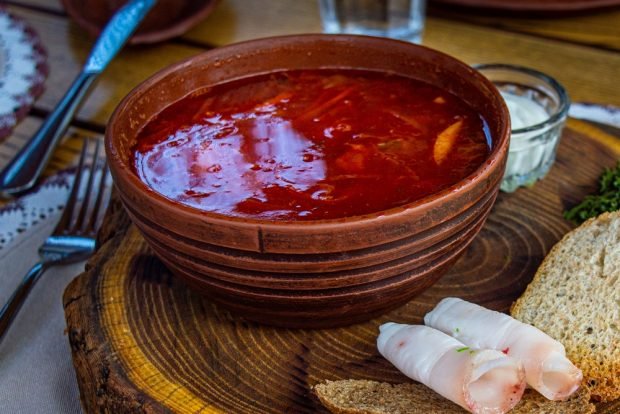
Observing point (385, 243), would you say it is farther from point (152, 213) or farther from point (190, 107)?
point (190, 107)

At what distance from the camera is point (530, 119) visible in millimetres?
2291

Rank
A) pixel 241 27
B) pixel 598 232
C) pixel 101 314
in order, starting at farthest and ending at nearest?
pixel 241 27 → pixel 598 232 → pixel 101 314

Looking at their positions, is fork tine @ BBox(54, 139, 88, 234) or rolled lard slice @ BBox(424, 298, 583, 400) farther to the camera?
fork tine @ BBox(54, 139, 88, 234)

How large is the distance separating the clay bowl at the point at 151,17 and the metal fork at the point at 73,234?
1141 mm

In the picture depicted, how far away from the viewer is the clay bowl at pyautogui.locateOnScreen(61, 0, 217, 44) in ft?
11.0

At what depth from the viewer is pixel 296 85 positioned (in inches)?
79.4

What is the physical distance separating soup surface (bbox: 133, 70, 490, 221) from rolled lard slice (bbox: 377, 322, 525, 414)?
0.30 metres

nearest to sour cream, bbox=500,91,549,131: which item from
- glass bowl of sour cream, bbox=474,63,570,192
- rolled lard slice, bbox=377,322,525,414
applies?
glass bowl of sour cream, bbox=474,63,570,192

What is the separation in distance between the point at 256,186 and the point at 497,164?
49cm

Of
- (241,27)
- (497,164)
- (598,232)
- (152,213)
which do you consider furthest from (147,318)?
(241,27)

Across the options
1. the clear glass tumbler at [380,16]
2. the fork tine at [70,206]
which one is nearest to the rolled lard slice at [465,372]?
the fork tine at [70,206]

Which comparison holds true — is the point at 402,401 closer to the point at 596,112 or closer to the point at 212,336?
the point at 212,336

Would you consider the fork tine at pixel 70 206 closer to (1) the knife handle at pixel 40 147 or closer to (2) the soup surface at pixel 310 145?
Result: (1) the knife handle at pixel 40 147

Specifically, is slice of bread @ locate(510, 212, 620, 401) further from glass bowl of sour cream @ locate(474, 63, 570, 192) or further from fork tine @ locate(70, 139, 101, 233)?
fork tine @ locate(70, 139, 101, 233)
